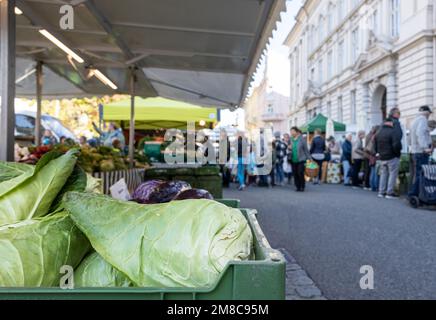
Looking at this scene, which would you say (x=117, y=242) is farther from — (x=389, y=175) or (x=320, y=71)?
(x=320, y=71)

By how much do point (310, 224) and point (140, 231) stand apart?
6.08 meters

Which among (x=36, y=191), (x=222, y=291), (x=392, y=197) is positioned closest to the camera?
(x=222, y=291)

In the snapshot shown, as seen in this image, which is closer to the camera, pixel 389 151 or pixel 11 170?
pixel 11 170

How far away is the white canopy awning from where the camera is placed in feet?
13.9

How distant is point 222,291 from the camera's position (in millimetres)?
920

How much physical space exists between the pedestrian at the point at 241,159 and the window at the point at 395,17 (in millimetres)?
17500

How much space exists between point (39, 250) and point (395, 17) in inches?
1162

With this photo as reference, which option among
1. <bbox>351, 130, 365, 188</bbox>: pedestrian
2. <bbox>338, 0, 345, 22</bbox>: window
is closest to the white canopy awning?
<bbox>351, 130, 365, 188</bbox>: pedestrian

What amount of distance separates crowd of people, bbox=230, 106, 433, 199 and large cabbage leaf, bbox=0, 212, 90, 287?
8.65 metres

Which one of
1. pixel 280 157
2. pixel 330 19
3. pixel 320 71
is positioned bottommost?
pixel 280 157

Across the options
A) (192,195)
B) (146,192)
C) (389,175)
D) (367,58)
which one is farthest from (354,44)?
(192,195)

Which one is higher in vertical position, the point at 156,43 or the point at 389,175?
the point at 156,43

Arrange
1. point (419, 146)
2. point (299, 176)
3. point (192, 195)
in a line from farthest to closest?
point (299, 176) → point (419, 146) → point (192, 195)

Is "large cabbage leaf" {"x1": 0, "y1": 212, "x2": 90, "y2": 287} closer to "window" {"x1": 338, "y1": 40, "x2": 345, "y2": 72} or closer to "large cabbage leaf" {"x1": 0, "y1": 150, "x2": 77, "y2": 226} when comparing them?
"large cabbage leaf" {"x1": 0, "y1": 150, "x2": 77, "y2": 226}
